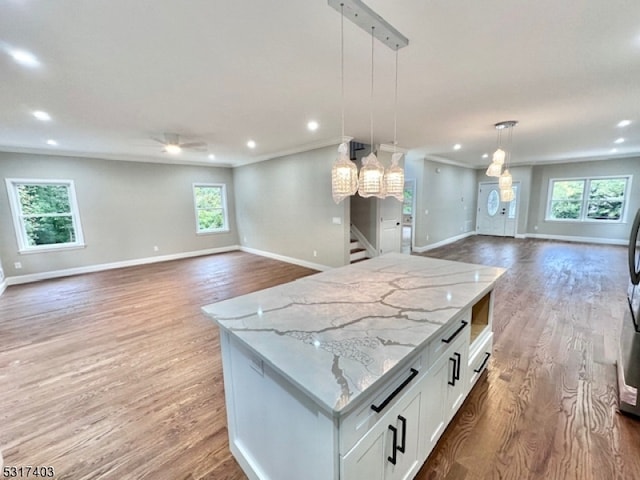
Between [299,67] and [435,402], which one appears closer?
[435,402]

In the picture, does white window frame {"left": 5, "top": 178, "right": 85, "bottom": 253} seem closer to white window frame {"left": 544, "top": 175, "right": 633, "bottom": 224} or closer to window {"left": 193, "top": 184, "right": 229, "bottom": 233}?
window {"left": 193, "top": 184, "right": 229, "bottom": 233}

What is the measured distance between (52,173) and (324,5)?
6.53m

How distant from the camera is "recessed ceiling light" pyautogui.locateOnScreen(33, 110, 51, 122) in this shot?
10.4ft

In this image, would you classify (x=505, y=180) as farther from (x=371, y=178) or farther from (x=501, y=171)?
(x=371, y=178)

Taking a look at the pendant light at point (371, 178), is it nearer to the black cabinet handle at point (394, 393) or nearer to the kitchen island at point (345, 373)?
the kitchen island at point (345, 373)

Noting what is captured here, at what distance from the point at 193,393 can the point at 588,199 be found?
10.9 meters

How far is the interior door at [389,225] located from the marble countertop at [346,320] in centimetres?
354

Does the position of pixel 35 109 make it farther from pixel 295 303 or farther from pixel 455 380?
pixel 455 380

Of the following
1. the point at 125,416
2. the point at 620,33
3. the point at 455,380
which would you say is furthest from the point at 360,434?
the point at 620,33

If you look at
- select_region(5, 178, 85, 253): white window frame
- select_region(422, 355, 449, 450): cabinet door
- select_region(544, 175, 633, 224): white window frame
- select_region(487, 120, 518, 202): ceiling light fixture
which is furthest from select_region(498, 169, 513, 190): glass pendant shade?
select_region(5, 178, 85, 253): white window frame

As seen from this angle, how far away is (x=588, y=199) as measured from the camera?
7.95 metres

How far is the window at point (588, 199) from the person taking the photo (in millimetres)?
7551

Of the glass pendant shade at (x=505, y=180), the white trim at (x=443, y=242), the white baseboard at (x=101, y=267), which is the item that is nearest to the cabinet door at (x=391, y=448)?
the glass pendant shade at (x=505, y=180)

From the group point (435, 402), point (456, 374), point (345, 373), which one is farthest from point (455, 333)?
point (345, 373)
